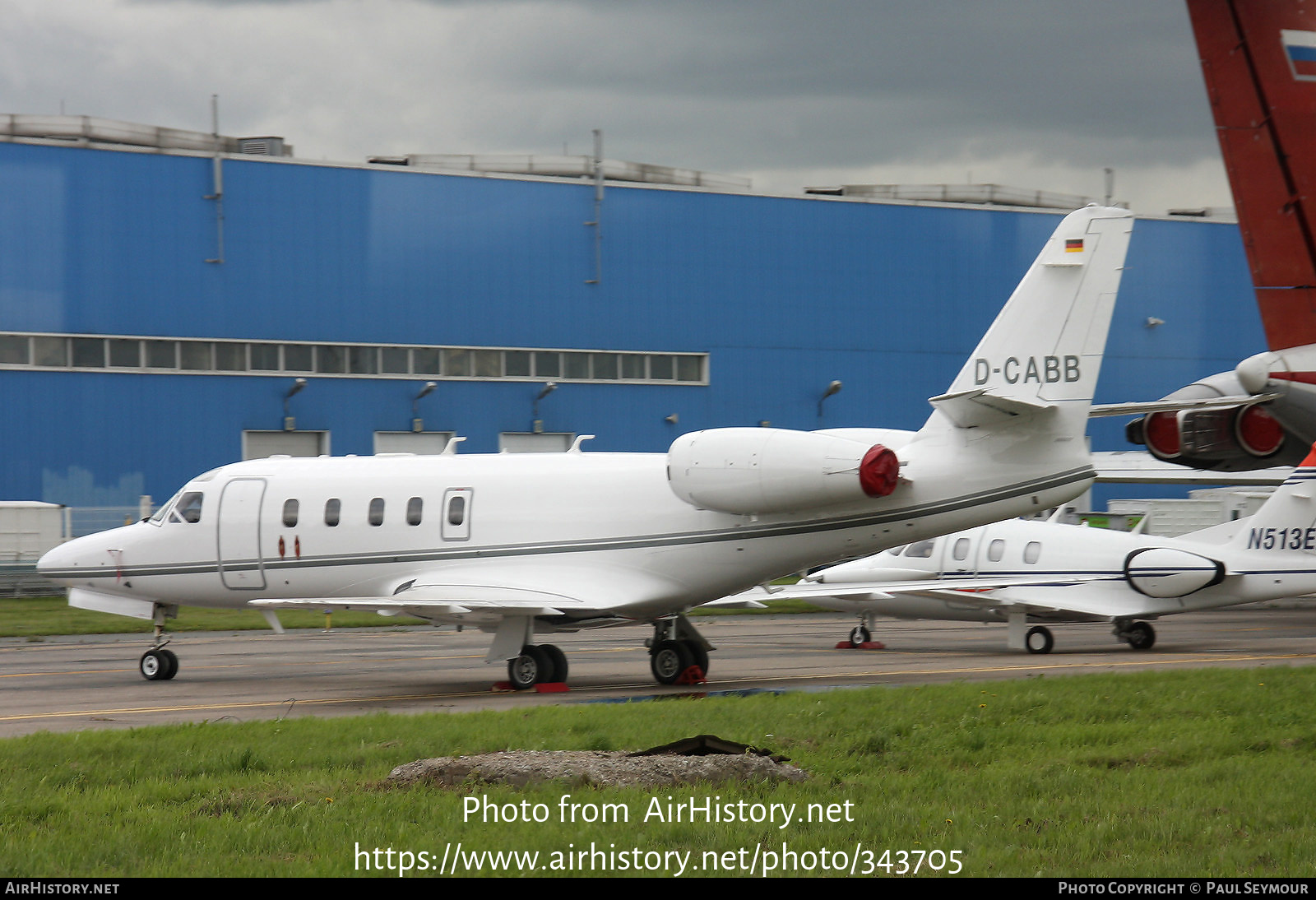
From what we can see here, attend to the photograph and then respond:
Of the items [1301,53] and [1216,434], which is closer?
[1301,53]

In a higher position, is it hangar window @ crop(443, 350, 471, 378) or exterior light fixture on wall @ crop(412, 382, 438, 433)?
hangar window @ crop(443, 350, 471, 378)

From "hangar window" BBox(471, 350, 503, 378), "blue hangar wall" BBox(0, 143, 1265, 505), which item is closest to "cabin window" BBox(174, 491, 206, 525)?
"blue hangar wall" BBox(0, 143, 1265, 505)

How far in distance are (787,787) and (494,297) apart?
4077 cm

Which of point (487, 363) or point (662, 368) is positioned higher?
point (487, 363)

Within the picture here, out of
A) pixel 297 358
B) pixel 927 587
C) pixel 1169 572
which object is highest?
pixel 297 358

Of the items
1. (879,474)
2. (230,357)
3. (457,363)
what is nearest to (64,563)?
(879,474)

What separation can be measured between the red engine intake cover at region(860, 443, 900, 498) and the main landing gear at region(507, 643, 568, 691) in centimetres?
482

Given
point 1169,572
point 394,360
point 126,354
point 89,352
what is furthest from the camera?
point 394,360

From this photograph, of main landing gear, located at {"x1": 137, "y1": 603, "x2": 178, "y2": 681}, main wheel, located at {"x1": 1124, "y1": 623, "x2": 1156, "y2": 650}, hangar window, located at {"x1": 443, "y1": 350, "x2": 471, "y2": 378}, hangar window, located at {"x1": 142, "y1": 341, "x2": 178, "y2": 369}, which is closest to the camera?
main landing gear, located at {"x1": 137, "y1": 603, "x2": 178, "y2": 681}

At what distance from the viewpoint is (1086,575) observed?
24609 millimetres

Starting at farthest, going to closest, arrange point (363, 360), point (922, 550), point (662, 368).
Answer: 1. point (662, 368)
2. point (363, 360)
3. point (922, 550)

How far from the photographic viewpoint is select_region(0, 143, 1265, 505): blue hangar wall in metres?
43.5

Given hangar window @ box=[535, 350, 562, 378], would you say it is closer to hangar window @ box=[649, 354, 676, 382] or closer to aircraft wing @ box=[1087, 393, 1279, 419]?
hangar window @ box=[649, 354, 676, 382]

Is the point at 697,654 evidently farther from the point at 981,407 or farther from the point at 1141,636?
the point at 1141,636
